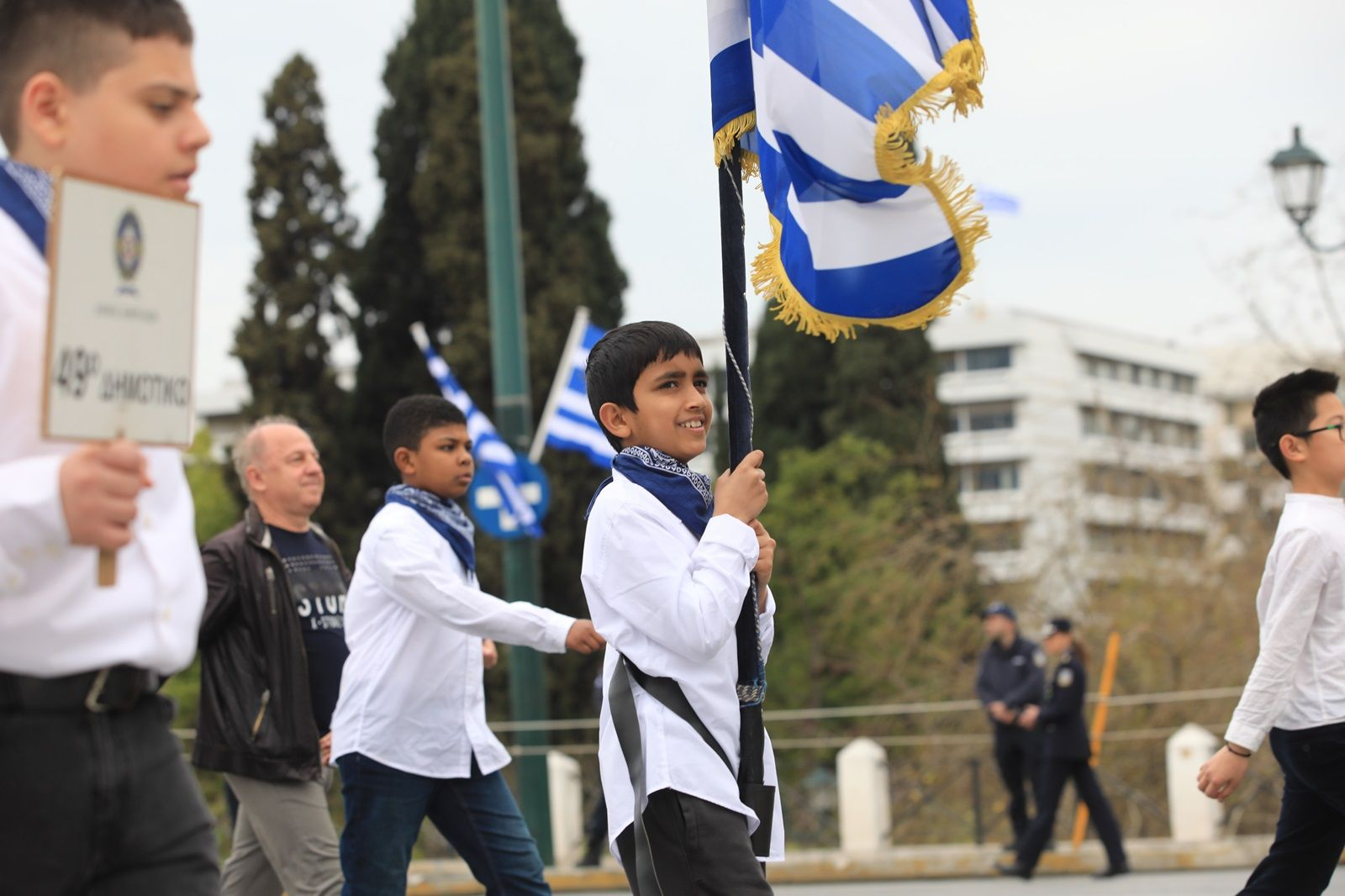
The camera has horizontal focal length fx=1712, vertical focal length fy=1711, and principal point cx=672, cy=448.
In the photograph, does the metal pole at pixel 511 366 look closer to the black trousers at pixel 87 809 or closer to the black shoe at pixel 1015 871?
the black shoe at pixel 1015 871

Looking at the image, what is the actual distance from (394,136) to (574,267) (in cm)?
446

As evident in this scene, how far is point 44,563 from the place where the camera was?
266 centimetres

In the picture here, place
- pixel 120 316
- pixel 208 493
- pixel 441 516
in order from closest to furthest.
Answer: pixel 120 316 → pixel 441 516 → pixel 208 493

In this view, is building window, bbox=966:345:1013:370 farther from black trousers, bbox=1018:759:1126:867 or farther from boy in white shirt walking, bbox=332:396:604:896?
boy in white shirt walking, bbox=332:396:604:896

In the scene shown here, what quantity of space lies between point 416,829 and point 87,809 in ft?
10.4

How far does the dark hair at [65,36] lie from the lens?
287 centimetres

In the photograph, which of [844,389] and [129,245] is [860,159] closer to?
[129,245]

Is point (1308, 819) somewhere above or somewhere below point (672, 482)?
below

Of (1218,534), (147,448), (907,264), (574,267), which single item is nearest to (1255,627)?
(1218,534)

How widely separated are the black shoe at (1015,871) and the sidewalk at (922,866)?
200 mm

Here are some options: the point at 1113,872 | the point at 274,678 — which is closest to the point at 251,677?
the point at 274,678

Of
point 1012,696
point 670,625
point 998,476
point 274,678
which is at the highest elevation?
point 998,476

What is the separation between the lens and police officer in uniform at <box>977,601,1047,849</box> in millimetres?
12969

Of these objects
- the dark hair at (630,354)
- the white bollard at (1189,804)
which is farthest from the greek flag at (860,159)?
the white bollard at (1189,804)
